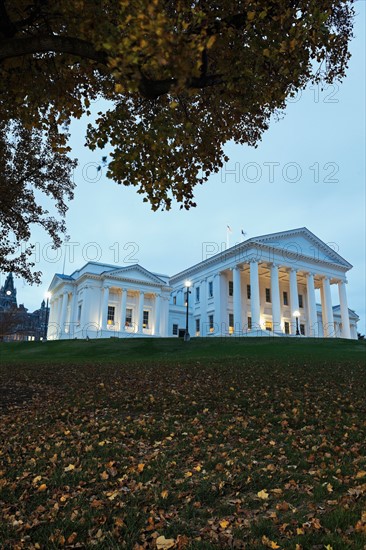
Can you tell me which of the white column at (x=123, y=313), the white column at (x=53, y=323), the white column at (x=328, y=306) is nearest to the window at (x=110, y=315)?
the white column at (x=123, y=313)

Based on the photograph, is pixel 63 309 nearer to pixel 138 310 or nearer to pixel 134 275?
pixel 138 310

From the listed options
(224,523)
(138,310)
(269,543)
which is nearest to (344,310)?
(138,310)

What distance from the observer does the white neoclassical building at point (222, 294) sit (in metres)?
56.4

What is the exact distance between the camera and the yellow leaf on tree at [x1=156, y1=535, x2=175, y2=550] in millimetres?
4141

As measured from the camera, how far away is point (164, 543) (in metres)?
4.20

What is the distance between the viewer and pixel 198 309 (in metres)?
64.2

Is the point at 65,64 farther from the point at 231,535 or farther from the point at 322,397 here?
the point at 322,397

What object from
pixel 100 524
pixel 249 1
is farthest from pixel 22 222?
pixel 100 524

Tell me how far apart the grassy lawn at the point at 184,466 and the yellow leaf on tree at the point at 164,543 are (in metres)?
0.02

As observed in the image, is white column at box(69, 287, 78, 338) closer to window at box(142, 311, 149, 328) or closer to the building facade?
the building facade

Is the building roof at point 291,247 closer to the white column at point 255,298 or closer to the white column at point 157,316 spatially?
the white column at point 255,298

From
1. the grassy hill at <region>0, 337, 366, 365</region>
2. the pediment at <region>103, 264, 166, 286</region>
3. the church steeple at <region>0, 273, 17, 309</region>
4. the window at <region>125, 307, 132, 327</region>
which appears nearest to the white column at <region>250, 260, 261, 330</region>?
the grassy hill at <region>0, 337, 366, 365</region>

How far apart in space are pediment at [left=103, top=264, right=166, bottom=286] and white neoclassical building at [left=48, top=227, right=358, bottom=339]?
6.2 inches

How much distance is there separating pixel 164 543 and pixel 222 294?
56.5 m
